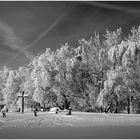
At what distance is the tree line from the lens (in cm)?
3312

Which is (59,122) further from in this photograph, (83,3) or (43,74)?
(43,74)

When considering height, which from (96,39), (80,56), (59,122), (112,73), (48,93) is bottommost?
(59,122)

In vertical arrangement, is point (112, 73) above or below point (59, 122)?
above

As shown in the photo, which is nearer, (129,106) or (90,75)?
(129,106)

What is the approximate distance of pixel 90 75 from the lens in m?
38.6

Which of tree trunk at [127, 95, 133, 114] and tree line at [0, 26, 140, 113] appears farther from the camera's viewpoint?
tree trunk at [127, 95, 133, 114]

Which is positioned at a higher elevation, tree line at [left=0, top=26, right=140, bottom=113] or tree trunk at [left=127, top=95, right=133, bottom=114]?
tree line at [left=0, top=26, right=140, bottom=113]

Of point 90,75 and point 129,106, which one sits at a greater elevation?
point 90,75

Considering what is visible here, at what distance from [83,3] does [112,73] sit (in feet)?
37.3

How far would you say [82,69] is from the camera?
38.2 meters

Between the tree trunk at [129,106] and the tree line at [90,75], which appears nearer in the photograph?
the tree line at [90,75]

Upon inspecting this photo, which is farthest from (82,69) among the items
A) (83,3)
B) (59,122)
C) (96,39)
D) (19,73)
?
(19,73)

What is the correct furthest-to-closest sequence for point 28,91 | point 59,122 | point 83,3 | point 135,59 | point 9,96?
1. point 9,96
2. point 28,91
3. point 135,59
4. point 83,3
5. point 59,122

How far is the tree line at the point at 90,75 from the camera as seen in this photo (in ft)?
109
